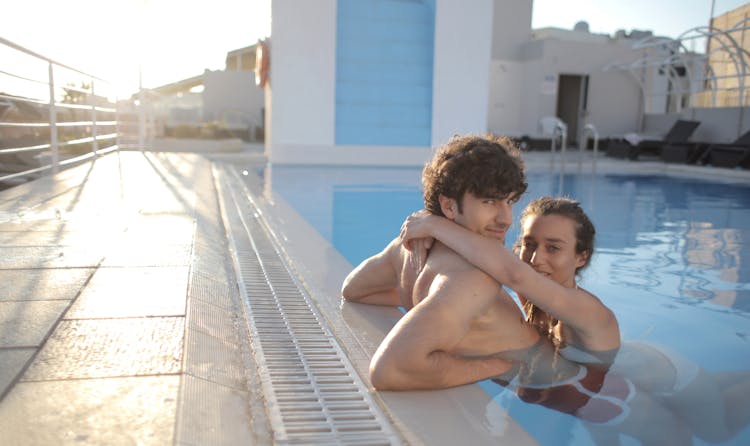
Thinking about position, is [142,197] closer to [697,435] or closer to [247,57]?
[697,435]

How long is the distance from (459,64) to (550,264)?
10.2 meters

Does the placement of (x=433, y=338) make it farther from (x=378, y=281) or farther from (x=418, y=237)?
(x=378, y=281)

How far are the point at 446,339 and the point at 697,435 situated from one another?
2.97ft

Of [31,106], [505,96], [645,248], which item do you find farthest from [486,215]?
[505,96]

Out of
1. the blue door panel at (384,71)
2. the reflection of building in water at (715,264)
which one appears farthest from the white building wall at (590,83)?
the reflection of building in water at (715,264)

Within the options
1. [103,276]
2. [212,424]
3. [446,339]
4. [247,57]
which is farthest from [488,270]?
[247,57]

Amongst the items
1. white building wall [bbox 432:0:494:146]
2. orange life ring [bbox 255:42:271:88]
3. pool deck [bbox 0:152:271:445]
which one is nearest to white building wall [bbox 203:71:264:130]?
orange life ring [bbox 255:42:271:88]

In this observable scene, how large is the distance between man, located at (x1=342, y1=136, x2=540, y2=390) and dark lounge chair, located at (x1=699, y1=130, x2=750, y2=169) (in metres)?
10.3

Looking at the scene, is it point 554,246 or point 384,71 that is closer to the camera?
point 554,246

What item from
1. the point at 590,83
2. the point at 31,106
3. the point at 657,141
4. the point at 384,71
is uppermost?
the point at 590,83

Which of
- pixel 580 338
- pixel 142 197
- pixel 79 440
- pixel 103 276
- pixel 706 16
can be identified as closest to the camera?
pixel 79 440

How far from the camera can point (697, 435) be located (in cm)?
185

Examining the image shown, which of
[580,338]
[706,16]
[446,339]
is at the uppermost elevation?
[706,16]

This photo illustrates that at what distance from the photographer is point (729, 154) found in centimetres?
1071
